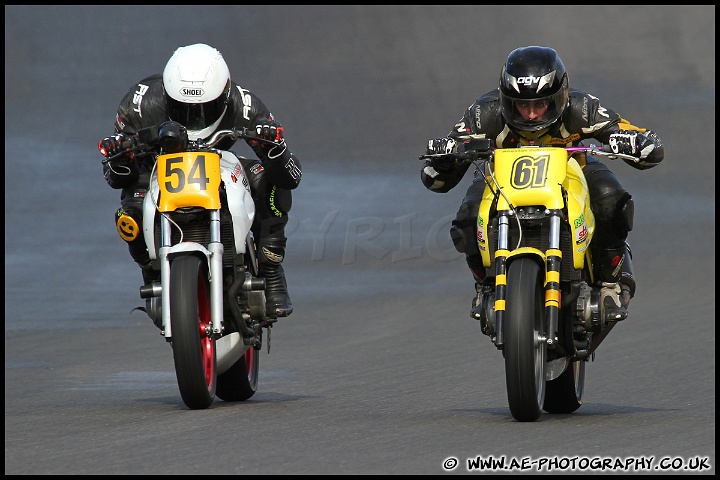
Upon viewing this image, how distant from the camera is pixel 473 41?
22219 mm

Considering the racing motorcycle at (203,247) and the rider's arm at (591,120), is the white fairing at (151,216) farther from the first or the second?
the rider's arm at (591,120)

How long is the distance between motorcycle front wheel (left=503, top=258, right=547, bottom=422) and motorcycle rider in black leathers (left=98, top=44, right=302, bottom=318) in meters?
1.91

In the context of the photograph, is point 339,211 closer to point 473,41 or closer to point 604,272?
point 473,41

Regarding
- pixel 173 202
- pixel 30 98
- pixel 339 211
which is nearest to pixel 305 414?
pixel 173 202

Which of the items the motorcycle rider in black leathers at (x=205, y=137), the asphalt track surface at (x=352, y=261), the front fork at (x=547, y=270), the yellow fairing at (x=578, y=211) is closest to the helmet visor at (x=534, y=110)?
the yellow fairing at (x=578, y=211)

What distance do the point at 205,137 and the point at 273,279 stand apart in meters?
0.89

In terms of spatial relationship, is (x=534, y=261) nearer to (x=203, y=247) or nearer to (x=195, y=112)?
(x=203, y=247)

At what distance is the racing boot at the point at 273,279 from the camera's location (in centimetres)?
846

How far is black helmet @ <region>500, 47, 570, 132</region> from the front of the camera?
24.3ft

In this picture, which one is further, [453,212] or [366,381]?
[453,212]

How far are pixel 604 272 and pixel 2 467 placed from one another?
3.24 meters

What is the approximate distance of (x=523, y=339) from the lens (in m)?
6.68

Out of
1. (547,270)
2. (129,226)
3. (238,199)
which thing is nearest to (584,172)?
(547,270)

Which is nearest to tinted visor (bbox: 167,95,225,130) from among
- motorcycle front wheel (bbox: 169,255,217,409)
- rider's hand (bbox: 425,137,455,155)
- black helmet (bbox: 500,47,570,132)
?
motorcycle front wheel (bbox: 169,255,217,409)
